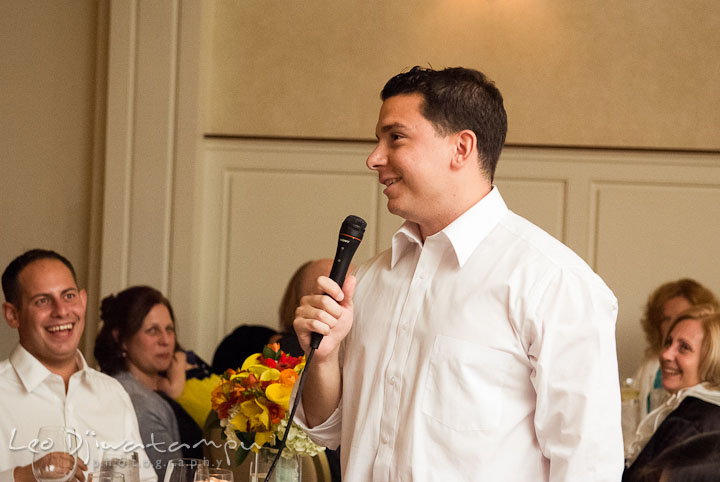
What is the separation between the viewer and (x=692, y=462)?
6.00ft

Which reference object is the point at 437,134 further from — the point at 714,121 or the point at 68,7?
the point at 68,7

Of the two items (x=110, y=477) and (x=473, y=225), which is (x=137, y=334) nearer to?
(x=110, y=477)

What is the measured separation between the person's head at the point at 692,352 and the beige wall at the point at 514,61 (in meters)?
1.55

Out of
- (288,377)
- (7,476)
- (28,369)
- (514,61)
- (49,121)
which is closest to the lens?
(288,377)

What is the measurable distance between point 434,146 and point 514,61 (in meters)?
3.46

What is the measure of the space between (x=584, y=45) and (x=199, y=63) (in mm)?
2325

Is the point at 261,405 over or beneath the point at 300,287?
beneath

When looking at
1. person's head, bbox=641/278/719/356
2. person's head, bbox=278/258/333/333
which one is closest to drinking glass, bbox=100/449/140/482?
person's head, bbox=278/258/333/333

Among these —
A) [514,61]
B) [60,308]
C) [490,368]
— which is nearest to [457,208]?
[490,368]

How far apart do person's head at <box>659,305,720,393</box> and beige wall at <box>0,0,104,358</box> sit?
11.4ft

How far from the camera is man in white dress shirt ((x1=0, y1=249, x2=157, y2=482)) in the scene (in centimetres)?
275

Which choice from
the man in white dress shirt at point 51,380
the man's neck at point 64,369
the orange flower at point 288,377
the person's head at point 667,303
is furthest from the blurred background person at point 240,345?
the orange flower at point 288,377

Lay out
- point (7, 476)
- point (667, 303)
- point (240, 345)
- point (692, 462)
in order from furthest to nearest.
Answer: point (240, 345) < point (667, 303) < point (7, 476) < point (692, 462)

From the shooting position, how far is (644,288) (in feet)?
15.7
